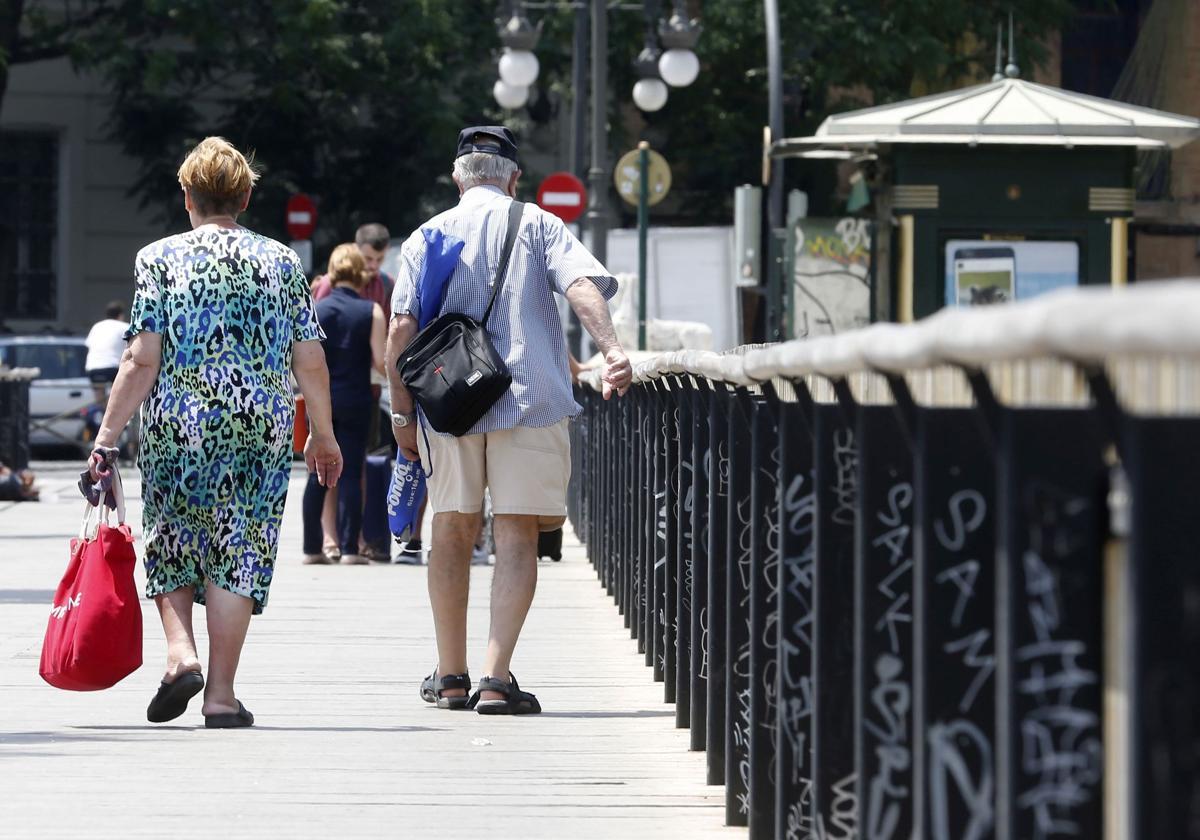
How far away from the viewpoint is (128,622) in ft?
23.0

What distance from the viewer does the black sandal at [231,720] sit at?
7098 millimetres

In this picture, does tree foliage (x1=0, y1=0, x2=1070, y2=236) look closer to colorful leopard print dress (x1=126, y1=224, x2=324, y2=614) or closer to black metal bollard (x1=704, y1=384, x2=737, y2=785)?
colorful leopard print dress (x1=126, y1=224, x2=324, y2=614)

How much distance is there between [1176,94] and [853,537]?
3851 cm

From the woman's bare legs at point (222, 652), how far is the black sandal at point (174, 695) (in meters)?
0.05

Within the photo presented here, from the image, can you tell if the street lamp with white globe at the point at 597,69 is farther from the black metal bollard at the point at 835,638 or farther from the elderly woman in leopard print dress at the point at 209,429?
the black metal bollard at the point at 835,638

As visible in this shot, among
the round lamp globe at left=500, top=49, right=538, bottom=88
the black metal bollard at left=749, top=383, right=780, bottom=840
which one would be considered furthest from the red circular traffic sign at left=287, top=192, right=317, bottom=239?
the black metal bollard at left=749, top=383, right=780, bottom=840

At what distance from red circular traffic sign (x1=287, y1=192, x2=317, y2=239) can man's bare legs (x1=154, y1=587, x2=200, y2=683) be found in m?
27.5

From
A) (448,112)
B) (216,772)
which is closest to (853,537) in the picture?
(216,772)

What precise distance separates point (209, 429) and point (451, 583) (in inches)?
37.6

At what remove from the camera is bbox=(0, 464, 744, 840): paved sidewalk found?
18.2ft

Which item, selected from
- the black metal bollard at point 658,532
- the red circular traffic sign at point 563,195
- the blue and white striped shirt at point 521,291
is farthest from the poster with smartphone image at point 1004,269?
the blue and white striped shirt at point 521,291

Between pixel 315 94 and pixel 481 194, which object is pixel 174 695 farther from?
pixel 315 94

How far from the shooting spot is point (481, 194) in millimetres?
7730

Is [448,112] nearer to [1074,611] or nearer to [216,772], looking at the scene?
[216,772]
